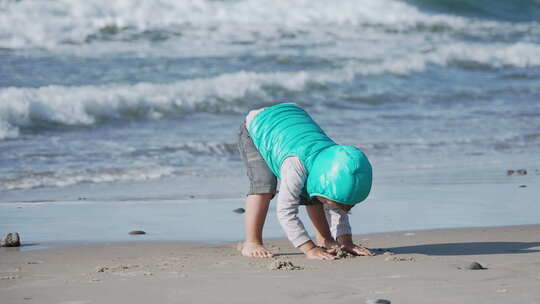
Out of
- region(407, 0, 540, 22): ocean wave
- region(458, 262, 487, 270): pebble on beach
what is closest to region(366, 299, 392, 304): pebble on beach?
region(458, 262, 487, 270): pebble on beach

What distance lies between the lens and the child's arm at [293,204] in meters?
4.33

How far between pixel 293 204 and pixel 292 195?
0.18ft

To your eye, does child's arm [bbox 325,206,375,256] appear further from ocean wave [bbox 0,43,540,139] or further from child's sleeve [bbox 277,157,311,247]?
ocean wave [bbox 0,43,540,139]

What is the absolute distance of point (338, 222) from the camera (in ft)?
15.1

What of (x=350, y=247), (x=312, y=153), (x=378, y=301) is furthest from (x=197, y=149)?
(x=378, y=301)

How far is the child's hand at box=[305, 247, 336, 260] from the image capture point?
171 inches

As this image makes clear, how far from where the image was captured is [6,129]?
9523 mm

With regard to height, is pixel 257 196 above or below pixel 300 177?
below

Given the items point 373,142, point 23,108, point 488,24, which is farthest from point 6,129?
point 488,24

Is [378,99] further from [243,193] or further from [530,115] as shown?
[243,193]

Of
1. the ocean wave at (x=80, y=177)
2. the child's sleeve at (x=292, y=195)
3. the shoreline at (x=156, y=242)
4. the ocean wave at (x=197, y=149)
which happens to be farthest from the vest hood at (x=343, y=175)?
the ocean wave at (x=197, y=149)

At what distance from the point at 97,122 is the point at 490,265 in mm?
7137

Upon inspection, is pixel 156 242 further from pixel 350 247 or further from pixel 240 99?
pixel 240 99

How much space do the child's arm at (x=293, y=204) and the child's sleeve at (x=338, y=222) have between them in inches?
7.7
